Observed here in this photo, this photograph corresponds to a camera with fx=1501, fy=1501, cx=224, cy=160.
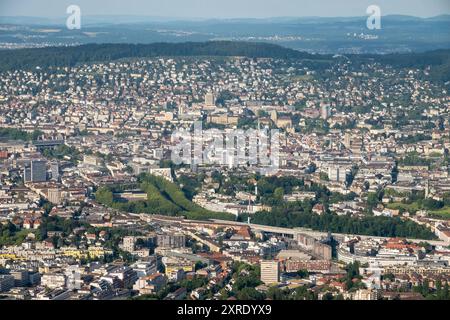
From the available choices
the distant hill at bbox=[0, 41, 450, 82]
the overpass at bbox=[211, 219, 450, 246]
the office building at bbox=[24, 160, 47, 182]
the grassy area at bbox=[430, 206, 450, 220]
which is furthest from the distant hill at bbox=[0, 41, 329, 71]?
the overpass at bbox=[211, 219, 450, 246]

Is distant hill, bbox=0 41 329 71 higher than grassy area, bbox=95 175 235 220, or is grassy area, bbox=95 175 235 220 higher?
distant hill, bbox=0 41 329 71

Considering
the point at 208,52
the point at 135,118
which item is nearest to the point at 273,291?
the point at 135,118

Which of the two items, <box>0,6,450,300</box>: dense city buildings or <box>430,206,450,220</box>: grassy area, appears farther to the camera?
<box>430,206,450,220</box>: grassy area

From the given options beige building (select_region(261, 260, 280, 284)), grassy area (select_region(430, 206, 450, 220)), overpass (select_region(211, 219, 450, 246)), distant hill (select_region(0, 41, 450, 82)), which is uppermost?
distant hill (select_region(0, 41, 450, 82))

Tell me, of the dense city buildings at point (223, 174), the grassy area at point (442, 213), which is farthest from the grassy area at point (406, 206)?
the grassy area at point (442, 213)

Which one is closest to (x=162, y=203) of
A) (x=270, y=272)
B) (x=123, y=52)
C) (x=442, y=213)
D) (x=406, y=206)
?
(x=406, y=206)

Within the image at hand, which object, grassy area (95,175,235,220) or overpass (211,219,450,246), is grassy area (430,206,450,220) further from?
grassy area (95,175,235,220)

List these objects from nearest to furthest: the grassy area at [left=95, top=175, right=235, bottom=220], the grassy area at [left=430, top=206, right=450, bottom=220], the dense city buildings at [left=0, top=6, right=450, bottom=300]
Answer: the dense city buildings at [left=0, top=6, right=450, bottom=300], the grassy area at [left=430, top=206, right=450, bottom=220], the grassy area at [left=95, top=175, right=235, bottom=220]

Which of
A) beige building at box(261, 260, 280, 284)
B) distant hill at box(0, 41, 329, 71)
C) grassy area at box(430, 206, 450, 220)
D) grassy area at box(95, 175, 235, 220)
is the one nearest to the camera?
beige building at box(261, 260, 280, 284)

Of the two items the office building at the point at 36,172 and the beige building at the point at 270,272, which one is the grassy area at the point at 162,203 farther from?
the beige building at the point at 270,272
